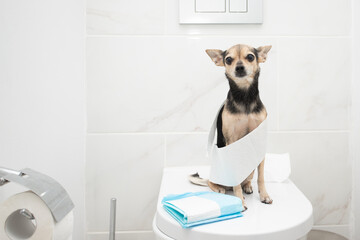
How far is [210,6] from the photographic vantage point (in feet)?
3.83

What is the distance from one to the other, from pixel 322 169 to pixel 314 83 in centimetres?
33

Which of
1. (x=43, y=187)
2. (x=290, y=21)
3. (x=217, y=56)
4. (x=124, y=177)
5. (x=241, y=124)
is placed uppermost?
(x=290, y=21)

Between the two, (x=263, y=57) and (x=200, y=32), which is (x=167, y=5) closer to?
(x=200, y=32)

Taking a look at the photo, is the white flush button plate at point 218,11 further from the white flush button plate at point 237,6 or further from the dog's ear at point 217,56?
the dog's ear at point 217,56

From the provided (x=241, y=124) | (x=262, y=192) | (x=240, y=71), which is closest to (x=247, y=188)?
(x=262, y=192)

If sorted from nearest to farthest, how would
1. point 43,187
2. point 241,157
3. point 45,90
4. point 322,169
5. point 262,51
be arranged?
1. point 43,187
2. point 241,157
3. point 262,51
4. point 45,90
5. point 322,169

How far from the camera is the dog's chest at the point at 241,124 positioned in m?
0.88

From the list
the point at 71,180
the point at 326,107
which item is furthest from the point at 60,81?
the point at 326,107

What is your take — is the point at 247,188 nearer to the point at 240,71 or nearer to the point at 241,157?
the point at 241,157

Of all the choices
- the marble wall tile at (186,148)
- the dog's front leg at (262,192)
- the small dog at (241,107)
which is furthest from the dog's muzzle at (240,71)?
the marble wall tile at (186,148)

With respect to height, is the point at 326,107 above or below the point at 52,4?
below

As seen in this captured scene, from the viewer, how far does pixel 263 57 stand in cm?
96

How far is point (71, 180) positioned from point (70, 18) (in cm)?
59

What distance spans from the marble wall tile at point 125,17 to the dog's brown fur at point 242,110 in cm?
37
